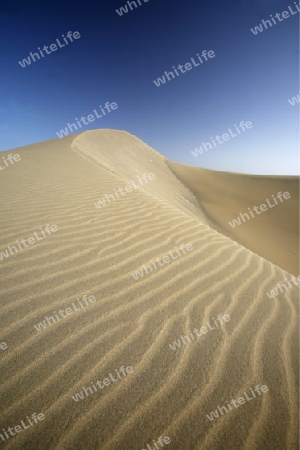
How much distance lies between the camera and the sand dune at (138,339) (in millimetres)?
1291

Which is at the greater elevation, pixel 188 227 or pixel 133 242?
pixel 133 242

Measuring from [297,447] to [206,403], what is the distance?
503 millimetres

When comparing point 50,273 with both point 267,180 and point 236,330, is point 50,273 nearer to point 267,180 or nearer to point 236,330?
point 236,330

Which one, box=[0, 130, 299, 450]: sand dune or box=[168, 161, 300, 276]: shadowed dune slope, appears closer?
box=[0, 130, 299, 450]: sand dune

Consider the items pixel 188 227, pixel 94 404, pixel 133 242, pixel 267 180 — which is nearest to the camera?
pixel 94 404

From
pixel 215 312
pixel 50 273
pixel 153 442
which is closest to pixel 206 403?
pixel 153 442

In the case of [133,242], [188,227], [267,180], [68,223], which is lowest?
[267,180]

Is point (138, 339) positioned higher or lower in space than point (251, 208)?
higher

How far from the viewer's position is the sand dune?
1291 millimetres

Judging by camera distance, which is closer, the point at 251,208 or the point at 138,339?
the point at 138,339

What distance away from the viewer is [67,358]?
1.54m

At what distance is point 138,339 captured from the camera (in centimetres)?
175

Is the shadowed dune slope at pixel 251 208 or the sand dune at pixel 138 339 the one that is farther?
the shadowed dune slope at pixel 251 208

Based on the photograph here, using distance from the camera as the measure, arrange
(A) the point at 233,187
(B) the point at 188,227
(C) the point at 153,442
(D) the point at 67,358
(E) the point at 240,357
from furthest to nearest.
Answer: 1. (A) the point at 233,187
2. (B) the point at 188,227
3. (E) the point at 240,357
4. (D) the point at 67,358
5. (C) the point at 153,442
